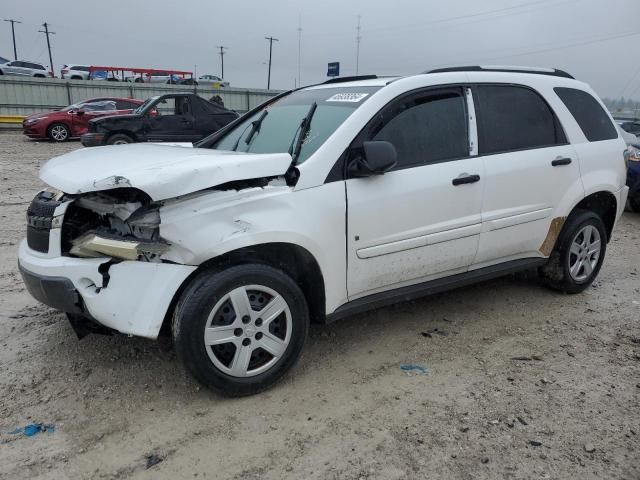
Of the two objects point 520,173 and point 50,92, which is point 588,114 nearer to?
point 520,173

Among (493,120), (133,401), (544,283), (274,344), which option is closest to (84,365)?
(133,401)

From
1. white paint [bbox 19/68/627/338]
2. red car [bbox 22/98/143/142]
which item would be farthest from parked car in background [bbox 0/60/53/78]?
white paint [bbox 19/68/627/338]

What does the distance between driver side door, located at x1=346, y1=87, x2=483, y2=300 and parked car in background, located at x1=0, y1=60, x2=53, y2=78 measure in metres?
36.1

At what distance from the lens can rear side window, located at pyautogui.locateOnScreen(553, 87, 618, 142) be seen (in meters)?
4.31

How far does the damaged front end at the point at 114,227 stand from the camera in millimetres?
2666

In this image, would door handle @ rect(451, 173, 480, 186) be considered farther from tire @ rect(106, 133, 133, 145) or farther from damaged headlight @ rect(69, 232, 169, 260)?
tire @ rect(106, 133, 133, 145)

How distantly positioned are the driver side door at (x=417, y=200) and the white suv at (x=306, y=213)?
0.4 inches

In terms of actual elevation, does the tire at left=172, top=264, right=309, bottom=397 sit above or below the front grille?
below

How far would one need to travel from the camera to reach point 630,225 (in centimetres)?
773

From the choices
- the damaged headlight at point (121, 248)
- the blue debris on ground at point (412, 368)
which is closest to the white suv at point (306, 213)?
the damaged headlight at point (121, 248)

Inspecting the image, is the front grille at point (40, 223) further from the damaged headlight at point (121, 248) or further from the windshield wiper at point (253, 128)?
the windshield wiper at point (253, 128)

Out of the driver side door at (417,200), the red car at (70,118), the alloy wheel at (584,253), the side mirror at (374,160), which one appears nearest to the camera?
the side mirror at (374,160)

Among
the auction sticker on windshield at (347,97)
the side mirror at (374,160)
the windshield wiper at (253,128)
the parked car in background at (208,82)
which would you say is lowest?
the side mirror at (374,160)

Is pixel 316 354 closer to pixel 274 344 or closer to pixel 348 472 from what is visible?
pixel 274 344
